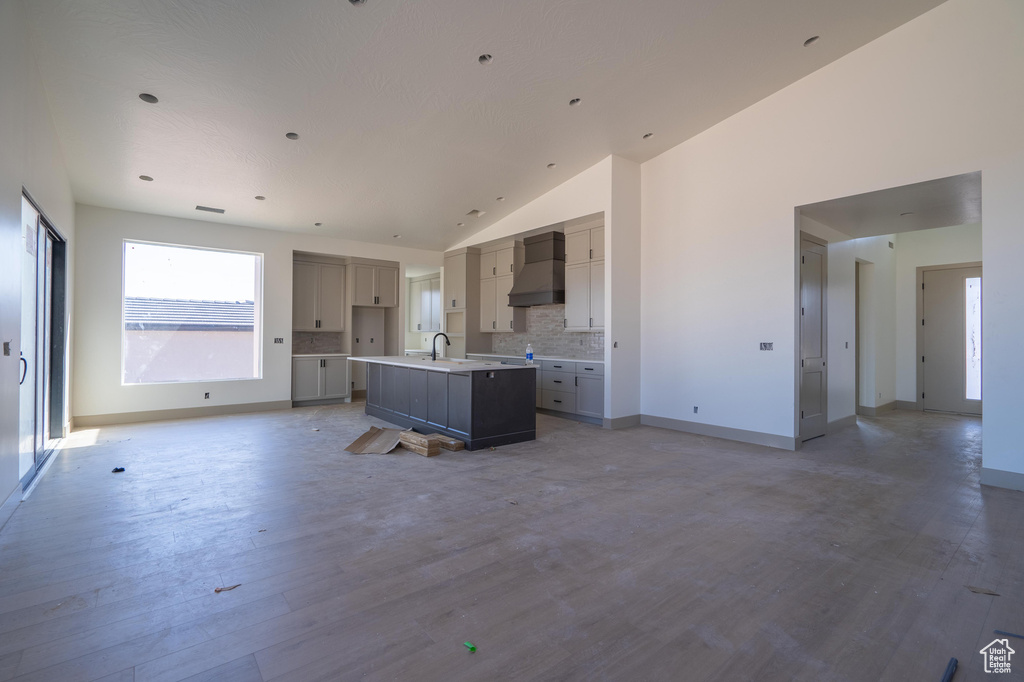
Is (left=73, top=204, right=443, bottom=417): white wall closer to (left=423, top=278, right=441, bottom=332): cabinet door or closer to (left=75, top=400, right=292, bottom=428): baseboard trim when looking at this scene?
(left=75, top=400, right=292, bottom=428): baseboard trim

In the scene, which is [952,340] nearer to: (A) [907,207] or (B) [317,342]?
(A) [907,207]

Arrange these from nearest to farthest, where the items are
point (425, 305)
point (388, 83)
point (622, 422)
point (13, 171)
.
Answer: point (13, 171) → point (388, 83) → point (622, 422) → point (425, 305)

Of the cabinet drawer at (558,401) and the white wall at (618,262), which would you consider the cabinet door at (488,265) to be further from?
the cabinet drawer at (558,401)

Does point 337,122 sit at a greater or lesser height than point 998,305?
greater

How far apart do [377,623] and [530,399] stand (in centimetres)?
366

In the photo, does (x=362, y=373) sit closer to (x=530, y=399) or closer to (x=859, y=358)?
(x=530, y=399)

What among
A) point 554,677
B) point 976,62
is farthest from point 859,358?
point 554,677

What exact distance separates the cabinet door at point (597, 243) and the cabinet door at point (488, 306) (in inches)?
92.3

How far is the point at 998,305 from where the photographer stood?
3.81m

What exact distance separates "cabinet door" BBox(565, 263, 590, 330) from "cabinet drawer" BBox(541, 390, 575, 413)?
1021 mm

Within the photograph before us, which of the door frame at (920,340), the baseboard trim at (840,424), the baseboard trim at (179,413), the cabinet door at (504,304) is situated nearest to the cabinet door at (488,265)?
the cabinet door at (504,304)

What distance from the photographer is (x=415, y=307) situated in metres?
11.2

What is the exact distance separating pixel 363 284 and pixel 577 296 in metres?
4.15

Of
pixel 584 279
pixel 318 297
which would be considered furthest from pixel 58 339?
pixel 584 279
